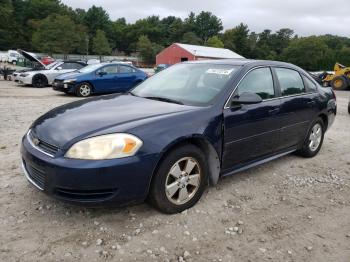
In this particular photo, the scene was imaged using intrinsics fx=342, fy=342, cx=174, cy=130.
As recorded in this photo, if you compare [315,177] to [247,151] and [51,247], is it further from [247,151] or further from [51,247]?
[51,247]

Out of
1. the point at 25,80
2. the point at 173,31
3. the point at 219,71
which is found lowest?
the point at 25,80

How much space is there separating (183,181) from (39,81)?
44.9 feet

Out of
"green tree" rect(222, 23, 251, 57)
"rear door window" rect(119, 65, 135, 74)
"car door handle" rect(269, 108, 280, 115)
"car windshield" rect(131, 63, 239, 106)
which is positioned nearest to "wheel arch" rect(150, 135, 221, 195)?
"car windshield" rect(131, 63, 239, 106)

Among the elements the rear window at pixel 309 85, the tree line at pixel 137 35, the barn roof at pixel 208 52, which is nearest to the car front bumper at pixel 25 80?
the rear window at pixel 309 85

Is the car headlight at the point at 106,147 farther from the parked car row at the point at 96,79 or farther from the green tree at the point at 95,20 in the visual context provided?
the green tree at the point at 95,20

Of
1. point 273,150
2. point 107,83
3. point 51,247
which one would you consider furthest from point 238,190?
point 107,83

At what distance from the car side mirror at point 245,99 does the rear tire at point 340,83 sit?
20355mm

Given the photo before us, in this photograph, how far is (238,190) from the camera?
405 centimetres

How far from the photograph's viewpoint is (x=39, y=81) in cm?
1527

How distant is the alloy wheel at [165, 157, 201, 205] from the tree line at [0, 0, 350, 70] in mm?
50764

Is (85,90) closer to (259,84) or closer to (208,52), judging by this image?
(259,84)

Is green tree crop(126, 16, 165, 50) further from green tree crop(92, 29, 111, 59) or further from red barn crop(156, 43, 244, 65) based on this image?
red barn crop(156, 43, 244, 65)

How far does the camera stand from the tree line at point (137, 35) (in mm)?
67625

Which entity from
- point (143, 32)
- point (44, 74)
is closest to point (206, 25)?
point (143, 32)
